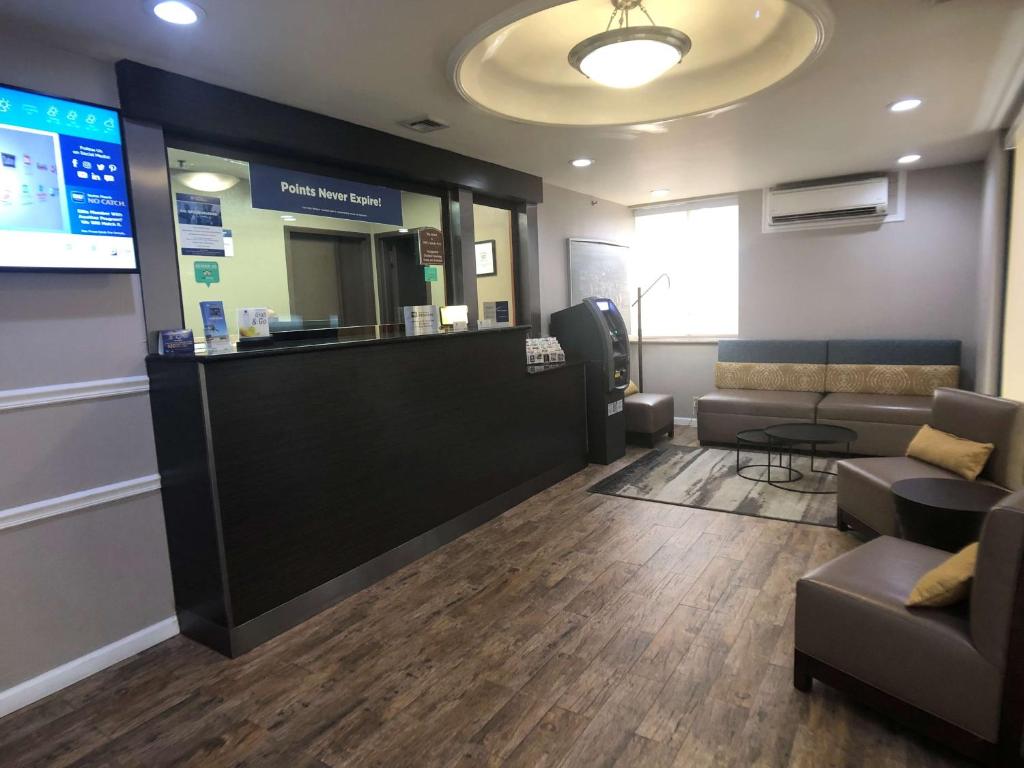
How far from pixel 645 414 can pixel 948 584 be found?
3.72 metres

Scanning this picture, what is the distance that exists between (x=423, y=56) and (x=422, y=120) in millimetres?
841

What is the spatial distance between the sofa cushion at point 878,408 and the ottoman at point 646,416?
53.7 inches

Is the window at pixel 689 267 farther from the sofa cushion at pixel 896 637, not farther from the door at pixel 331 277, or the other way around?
the sofa cushion at pixel 896 637

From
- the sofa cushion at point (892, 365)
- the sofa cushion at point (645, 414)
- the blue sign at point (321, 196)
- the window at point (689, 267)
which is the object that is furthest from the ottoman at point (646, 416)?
the blue sign at point (321, 196)

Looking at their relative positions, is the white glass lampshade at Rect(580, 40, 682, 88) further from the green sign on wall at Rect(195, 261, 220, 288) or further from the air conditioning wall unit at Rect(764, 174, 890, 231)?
the air conditioning wall unit at Rect(764, 174, 890, 231)

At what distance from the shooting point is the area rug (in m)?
3.88

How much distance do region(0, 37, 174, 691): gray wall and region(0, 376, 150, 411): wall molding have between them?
0.9 inches

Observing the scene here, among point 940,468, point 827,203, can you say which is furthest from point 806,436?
point 827,203

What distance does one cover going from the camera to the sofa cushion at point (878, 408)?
4.66 meters

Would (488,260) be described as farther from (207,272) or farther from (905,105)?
(905,105)

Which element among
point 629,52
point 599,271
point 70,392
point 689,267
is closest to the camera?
point 70,392

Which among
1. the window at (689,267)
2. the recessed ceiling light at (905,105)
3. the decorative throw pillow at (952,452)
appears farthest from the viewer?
the window at (689,267)

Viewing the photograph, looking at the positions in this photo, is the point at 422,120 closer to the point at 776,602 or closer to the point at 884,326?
the point at 776,602

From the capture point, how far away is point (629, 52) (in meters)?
2.48
